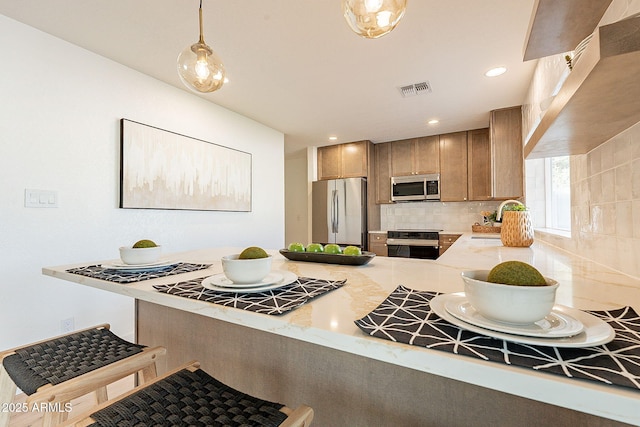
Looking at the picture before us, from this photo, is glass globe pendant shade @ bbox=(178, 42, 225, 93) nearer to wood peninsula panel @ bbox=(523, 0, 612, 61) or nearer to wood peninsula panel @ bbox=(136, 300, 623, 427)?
wood peninsula panel @ bbox=(136, 300, 623, 427)

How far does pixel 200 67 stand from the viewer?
1.40m

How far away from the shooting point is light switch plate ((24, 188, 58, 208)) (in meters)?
1.96

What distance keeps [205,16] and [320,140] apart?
3.07m

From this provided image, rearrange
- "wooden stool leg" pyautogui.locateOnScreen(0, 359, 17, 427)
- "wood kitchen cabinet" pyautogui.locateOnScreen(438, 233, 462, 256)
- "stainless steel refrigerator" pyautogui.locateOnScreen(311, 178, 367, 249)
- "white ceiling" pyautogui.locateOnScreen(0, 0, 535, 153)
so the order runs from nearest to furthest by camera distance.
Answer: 1. "wooden stool leg" pyautogui.locateOnScreen(0, 359, 17, 427)
2. "white ceiling" pyautogui.locateOnScreen(0, 0, 535, 153)
3. "wood kitchen cabinet" pyautogui.locateOnScreen(438, 233, 462, 256)
4. "stainless steel refrigerator" pyautogui.locateOnScreen(311, 178, 367, 249)

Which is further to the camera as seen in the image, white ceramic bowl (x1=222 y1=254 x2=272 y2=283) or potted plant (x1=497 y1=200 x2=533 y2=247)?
potted plant (x1=497 y1=200 x2=533 y2=247)

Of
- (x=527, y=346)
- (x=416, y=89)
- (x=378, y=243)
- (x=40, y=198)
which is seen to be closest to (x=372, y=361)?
(x=527, y=346)

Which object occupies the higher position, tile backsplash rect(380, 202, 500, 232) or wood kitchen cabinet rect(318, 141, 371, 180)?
wood kitchen cabinet rect(318, 141, 371, 180)

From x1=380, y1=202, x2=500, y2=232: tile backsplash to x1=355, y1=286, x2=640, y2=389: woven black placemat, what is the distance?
428 centimetres

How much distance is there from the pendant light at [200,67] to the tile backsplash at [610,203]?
1.67 m

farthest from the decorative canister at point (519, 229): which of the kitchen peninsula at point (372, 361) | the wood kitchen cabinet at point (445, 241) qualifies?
the wood kitchen cabinet at point (445, 241)

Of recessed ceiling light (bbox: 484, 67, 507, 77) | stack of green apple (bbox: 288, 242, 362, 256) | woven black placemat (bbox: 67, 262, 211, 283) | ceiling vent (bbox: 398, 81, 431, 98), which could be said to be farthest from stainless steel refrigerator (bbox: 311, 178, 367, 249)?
woven black placemat (bbox: 67, 262, 211, 283)

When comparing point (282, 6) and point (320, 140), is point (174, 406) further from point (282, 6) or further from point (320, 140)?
point (320, 140)

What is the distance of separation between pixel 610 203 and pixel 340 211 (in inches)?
146

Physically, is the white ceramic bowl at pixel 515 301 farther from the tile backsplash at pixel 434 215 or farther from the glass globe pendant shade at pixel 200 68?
the tile backsplash at pixel 434 215
